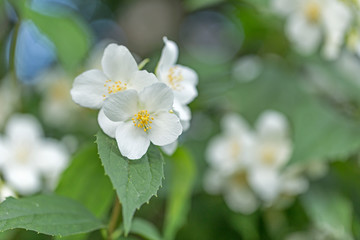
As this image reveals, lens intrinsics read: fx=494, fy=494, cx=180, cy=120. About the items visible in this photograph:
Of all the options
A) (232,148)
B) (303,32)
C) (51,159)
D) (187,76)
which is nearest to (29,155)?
(51,159)

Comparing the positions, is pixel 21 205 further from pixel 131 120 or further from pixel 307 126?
pixel 307 126

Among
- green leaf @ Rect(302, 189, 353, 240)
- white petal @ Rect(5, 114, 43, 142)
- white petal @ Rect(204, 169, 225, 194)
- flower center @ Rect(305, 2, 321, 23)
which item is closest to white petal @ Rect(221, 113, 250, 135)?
white petal @ Rect(204, 169, 225, 194)

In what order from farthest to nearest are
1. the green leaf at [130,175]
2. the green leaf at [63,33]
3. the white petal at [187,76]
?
the green leaf at [63,33]
the white petal at [187,76]
the green leaf at [130,175]

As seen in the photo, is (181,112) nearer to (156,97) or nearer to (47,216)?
(156,97)

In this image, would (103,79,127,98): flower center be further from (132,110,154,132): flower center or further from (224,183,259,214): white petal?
(224,183,259,214): white petal

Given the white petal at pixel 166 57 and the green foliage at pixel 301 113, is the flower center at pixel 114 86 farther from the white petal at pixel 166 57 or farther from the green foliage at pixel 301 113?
the green foliage at pixel 301 113

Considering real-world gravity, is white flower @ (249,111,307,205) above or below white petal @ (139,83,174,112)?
below

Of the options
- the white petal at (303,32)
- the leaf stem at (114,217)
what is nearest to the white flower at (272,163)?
the white petal at (303,32)
